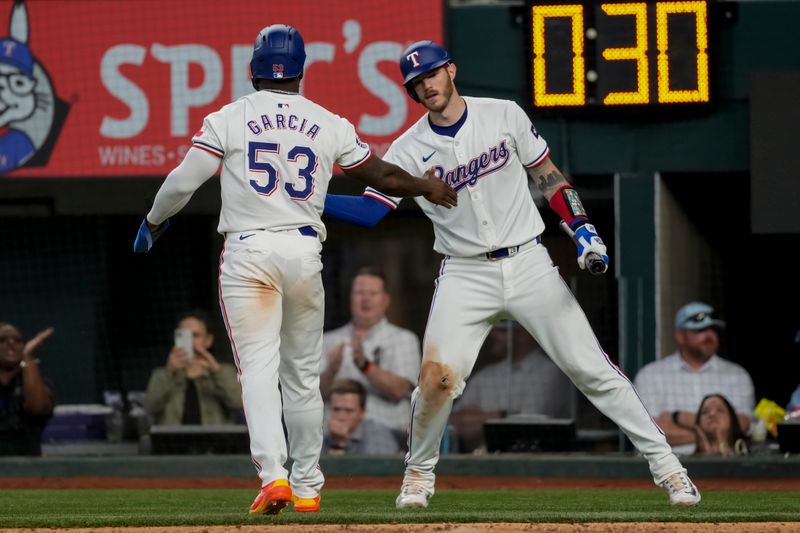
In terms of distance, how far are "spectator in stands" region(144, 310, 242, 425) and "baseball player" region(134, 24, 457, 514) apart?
16.2 feet

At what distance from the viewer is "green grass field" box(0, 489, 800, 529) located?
5.56 metres

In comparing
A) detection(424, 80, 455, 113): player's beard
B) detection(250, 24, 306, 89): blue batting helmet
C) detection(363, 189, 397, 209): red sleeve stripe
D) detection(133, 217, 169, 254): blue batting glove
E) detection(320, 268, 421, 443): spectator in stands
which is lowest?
detection(320, 268, 421, 443): spectator in stands

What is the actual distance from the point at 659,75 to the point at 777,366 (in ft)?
9.60

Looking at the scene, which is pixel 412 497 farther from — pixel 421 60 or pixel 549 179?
pixel 421 60

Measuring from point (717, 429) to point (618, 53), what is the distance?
8.16 feet

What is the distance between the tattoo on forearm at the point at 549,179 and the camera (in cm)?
644

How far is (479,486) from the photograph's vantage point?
9.61 metres

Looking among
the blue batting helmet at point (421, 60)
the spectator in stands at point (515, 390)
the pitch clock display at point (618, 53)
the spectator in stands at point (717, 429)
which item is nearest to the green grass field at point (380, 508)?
the spectator in stands at point (717, 429)

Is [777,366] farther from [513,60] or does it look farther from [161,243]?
[161,243]

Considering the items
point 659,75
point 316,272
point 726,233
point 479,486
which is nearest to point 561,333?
point 316,272

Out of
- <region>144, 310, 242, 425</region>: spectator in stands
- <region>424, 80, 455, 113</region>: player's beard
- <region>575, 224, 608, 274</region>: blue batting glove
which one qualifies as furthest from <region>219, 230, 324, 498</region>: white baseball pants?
<region>144, 310, 242, 425</region>: spectator in stands

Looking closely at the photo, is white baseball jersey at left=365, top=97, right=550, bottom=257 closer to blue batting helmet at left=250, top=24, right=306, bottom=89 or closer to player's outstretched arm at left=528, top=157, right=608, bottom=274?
player's outstretched arm at left=528, top=157, right=608, bottom=274

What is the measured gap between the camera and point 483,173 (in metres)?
6.30

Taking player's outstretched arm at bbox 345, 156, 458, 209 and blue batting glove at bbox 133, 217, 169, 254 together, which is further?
player's outstretched arm at bbox 345, 156, 458, 209
